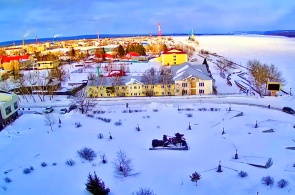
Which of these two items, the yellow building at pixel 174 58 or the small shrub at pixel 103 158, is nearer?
the small shrub at pixel 103 158

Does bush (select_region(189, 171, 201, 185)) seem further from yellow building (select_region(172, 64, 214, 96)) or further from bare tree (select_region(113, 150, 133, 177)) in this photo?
yellow building (select_region(172, 64, 214, 96))

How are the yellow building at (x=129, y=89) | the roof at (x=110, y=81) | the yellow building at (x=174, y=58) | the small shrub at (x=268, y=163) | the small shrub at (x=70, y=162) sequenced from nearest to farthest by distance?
1. the small shrub at (x=268, y=163)
2. the small shrub at (x=70, y=162)
3. the yellow building at (x=129, y=89)
4. the roof at (x=110, y=81)
5. the yellow building at (x=174, y=58)

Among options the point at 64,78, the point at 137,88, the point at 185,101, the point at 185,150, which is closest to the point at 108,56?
the point at 64,78

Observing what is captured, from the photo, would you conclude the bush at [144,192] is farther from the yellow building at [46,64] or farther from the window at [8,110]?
the yellow building at [46,64]

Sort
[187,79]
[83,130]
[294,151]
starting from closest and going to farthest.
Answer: [294,151], [83,130], [187,79]

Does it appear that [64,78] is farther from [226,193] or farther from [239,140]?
[226,193]

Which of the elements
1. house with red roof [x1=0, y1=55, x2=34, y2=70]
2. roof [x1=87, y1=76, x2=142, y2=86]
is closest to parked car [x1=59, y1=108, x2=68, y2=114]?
roof [x1=87, y1=76, x2=142, y2=86]

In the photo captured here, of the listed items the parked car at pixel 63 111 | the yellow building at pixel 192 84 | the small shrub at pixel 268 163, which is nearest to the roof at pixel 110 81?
the yellow building at pixel 192 84
